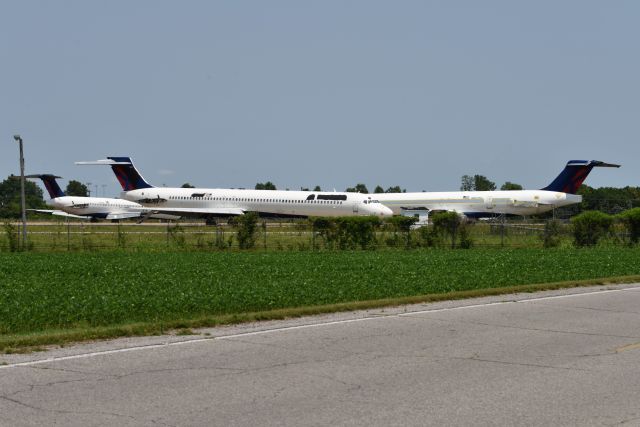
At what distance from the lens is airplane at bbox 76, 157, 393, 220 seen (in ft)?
206

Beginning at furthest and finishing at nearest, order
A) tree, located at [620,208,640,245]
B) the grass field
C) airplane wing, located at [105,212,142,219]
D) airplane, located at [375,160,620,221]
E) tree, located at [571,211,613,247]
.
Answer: airplane wing, located at [105,212,142,219]
airplane, located at [375,160,620,221]
tree, located at [620,208,640,245]
tree, located at [571,211,613,247]
the grass field

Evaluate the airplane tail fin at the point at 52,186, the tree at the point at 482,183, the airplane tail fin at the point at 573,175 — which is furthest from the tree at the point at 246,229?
the tree at the point at 482,183

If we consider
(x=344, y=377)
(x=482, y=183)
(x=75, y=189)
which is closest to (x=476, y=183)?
Answer: (x=482, y=183)

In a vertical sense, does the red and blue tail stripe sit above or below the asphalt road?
above

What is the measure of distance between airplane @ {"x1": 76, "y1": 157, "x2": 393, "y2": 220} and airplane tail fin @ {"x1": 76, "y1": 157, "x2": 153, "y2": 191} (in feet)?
3.28

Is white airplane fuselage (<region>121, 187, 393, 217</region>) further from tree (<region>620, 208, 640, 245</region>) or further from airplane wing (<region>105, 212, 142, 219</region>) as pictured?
tree (<region>620, 208, 640, 245</region>)

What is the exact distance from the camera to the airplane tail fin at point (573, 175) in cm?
7006

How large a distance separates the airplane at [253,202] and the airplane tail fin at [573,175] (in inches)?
765

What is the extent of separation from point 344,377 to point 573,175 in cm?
6678

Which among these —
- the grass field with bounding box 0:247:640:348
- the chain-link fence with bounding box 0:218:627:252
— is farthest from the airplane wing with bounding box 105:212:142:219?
the grass field with bounding box 0:247:640:348

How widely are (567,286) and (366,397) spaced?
13811mm

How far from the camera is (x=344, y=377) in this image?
908 cm

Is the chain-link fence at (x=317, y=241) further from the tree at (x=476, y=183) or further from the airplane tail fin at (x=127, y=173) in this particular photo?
the tree at (x=476, y=183)

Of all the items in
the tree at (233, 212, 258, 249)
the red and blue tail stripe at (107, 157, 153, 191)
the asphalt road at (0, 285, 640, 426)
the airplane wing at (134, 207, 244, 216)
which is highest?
the red and blue tail stripe at (107, 157, 153, 191)
